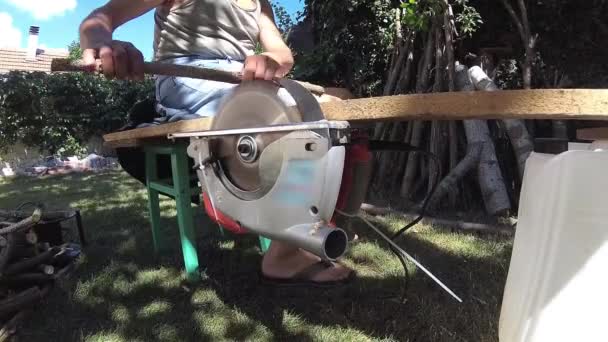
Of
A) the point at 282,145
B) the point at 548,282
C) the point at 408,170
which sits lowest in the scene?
the point at 408,170

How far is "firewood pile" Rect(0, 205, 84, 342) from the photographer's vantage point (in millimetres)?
1807

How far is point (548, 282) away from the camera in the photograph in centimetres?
87

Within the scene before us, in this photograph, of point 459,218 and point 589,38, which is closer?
point 459,218

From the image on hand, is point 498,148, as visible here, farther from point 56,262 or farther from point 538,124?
point 56,262

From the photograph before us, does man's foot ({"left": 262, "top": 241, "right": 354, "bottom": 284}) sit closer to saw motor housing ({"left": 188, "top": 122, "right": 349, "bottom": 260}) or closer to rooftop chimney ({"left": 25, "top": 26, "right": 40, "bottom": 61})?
saw motor housing ({"left": 188, "top": 122, "right": 349, "bottom": 260})

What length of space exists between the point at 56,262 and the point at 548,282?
233cm

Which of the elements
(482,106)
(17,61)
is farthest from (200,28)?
(17,61)

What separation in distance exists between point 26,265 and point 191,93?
1.08 meters

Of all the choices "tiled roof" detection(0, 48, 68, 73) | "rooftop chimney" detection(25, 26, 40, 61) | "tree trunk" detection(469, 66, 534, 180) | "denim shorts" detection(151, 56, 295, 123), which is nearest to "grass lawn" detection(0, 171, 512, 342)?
"denim shorts" detection(151, 56, 295, 123)

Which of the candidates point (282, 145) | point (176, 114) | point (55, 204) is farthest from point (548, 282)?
point (55, 204)

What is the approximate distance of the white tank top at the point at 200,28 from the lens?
196 centimetres

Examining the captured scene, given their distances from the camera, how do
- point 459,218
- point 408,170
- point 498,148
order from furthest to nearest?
point 408,170 < point 498,148 < point 459,218

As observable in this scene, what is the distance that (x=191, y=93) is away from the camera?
6.14ft

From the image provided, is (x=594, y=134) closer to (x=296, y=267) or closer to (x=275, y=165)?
(x=275, y=165)
